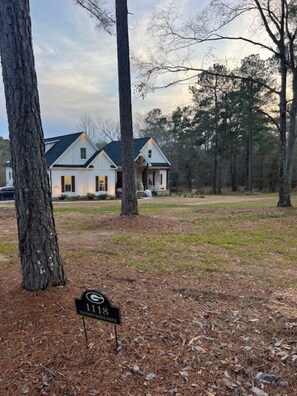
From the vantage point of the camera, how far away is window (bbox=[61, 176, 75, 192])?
23.5 metres

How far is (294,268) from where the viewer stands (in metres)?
4.87

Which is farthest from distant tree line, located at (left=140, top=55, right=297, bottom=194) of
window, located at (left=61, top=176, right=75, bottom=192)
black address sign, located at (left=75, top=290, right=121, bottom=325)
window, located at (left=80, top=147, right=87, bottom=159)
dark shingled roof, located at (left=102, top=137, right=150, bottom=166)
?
black address sign, located at (left=75, top=290, right=121, bottom=325)

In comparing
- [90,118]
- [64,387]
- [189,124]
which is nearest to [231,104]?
[189,124]

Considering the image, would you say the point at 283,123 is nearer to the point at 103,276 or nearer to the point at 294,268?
the point at 294,268

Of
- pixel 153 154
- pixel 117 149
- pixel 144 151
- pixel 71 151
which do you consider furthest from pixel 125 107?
pixel 153 154

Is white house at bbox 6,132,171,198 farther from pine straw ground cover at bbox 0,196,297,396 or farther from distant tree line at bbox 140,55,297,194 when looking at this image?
pine straw ground cover at bbox 0,196,297,396

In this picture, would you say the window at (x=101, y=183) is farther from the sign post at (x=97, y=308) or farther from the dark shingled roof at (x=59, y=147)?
the sign post at (x=97, y=308)

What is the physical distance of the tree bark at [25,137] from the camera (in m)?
2.78

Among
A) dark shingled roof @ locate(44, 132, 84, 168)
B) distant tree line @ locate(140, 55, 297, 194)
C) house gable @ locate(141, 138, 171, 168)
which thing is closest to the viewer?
dark shingled roof @ locate(44, 132, 84, 168)

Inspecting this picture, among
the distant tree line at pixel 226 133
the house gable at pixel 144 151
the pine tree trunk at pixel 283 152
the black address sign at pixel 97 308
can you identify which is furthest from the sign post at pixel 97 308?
the house gable at pixel 144 151

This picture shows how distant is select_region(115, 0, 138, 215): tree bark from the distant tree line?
18.4m

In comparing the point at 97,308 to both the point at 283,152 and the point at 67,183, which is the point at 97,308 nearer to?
the point at 283,152

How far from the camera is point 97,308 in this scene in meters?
2.18

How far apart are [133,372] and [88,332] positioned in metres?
0.57
